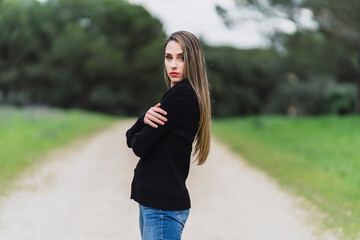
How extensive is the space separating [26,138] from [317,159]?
26.5 feet

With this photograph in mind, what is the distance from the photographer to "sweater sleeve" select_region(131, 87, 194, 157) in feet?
7.14

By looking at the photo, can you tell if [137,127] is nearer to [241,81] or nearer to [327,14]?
[327,14]

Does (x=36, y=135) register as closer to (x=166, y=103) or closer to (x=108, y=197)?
(x=108, y=197)

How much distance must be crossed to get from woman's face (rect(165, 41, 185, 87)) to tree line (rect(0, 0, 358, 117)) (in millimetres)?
26772

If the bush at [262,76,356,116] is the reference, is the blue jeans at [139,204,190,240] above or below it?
below

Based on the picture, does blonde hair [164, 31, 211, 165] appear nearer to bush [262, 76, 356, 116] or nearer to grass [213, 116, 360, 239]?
grass [213, 116, 360, 239]

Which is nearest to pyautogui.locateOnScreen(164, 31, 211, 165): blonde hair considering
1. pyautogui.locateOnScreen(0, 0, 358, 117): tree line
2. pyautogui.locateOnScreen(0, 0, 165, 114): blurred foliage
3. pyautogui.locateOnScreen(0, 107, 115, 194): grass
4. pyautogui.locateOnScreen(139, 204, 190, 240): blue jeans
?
pyautogui.locateOnScreen(139, 204, 190, 240): blue jeans

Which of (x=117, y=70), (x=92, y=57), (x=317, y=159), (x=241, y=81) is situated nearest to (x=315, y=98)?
(x=241, y=81)

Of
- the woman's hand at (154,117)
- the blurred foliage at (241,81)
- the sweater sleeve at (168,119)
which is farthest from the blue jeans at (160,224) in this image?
the blurred foliage at (241,81)

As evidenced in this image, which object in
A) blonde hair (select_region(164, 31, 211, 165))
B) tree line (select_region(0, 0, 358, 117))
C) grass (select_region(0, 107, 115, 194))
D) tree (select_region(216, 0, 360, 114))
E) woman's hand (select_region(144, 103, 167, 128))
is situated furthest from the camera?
tree line (select_region(0, 0, 358, 117))

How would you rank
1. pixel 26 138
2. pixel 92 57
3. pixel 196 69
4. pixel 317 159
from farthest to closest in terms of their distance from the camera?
pixel 92 57 → pixel 26 138 → pixel 317 159 → pixel 196 69

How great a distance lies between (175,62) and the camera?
2.28 m

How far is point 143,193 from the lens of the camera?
2262mm

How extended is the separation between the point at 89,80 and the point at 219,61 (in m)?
12.1
